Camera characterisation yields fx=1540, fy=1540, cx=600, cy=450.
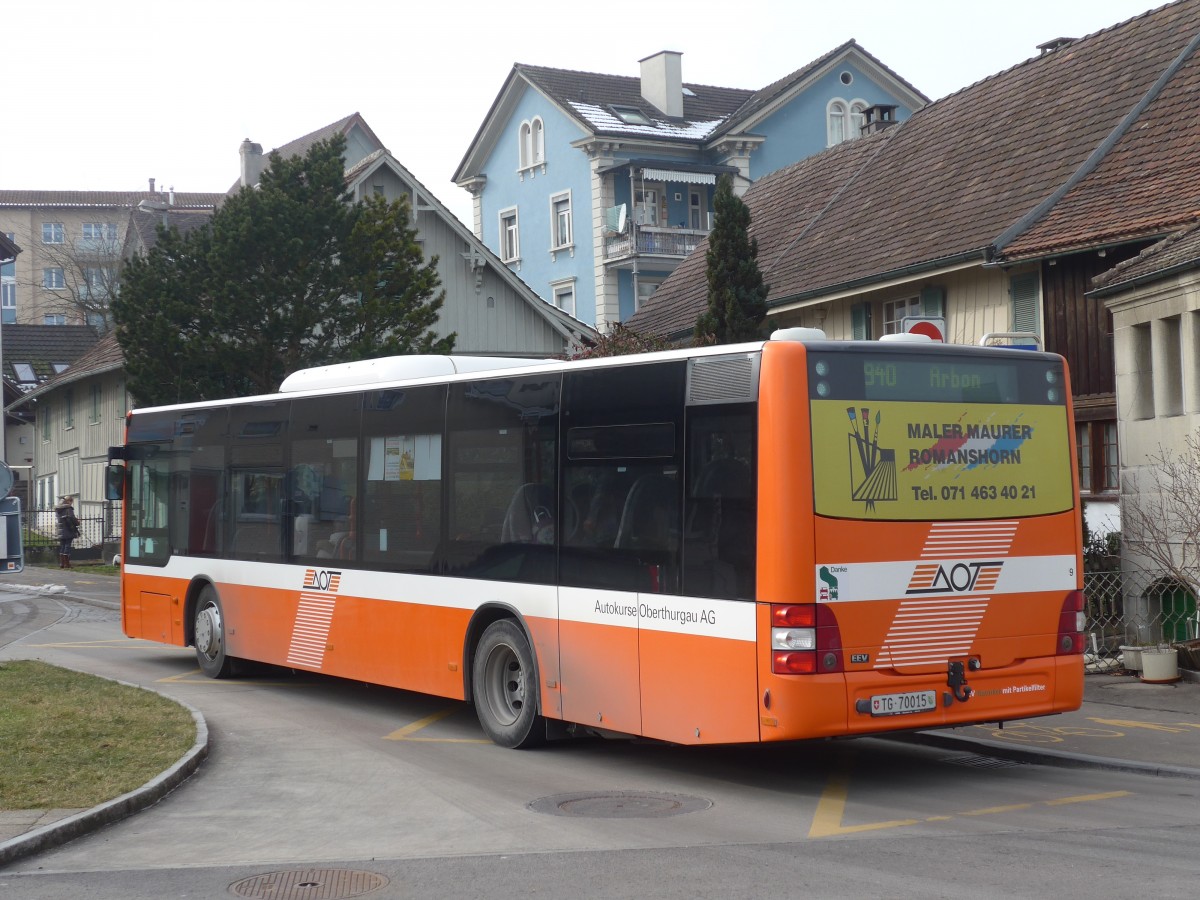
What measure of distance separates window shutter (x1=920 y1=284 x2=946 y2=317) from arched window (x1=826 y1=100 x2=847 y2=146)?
3144cm

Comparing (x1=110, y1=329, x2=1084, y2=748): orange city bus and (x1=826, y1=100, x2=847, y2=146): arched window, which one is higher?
(x1=826, y1=100, x2=847, y2=146): arched window

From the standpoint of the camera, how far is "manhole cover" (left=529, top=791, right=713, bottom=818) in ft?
30.6

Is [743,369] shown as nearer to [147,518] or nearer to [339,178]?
[147,518]

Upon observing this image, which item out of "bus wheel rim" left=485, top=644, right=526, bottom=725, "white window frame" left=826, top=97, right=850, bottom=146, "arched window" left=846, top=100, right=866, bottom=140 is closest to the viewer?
"bus wheel rim" left=485, top=644, right=526, bottom=725

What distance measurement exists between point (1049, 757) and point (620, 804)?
3.36 m

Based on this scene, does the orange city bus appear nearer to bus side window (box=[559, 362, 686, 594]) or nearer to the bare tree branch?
bus side window (box=[559, 362, 686, 594])

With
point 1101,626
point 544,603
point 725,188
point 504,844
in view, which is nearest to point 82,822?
point 504,844

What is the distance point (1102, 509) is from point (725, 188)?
746 centimetres

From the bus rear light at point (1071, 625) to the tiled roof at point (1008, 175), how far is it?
8.72m

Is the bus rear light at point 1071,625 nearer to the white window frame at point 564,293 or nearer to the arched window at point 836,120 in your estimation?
the white window frame at point 564,293

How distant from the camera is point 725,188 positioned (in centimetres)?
2306

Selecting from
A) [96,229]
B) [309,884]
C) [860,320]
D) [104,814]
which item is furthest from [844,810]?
[96,229]

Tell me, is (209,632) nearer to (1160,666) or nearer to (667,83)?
(1160,666)

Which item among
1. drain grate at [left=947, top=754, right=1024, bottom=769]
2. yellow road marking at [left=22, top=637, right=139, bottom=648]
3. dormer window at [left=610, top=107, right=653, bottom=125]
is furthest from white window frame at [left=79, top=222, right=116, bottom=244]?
drain grate at [left=947, top=754, right=1024, bottom=769]
